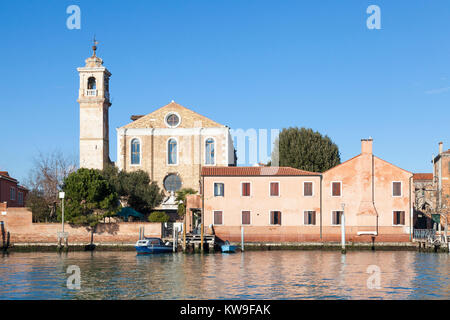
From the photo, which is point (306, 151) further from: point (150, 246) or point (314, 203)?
point (150, 246)

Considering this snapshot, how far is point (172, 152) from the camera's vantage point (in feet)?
231

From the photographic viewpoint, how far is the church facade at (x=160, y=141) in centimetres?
6962

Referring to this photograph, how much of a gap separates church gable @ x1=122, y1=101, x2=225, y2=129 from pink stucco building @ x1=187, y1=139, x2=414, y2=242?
62.3ft

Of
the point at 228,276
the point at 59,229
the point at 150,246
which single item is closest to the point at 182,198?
the point at 59,229

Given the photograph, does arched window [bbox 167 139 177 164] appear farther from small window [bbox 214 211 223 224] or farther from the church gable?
small window [bbox 214 211 223 224]

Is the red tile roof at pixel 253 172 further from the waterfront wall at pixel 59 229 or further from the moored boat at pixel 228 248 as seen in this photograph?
the moored boat at pixel 228 248

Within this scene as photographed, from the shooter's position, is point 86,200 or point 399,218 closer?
point 399,218

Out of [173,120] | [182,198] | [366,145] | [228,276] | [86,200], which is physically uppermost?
[173,120]

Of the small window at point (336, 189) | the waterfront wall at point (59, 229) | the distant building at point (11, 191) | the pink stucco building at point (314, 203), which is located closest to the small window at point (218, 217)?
the pink stucco building at point (314, 203)

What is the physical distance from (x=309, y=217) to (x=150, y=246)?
43.8 feet

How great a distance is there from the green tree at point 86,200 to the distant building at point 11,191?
10627mm

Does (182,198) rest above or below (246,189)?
below

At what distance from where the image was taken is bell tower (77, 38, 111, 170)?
7050 cm

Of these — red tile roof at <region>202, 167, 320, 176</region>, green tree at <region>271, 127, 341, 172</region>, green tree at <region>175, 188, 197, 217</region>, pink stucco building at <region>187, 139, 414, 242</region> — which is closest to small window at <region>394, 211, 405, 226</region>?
pink stucco building at <region>187, 139, 414, 242</region>
